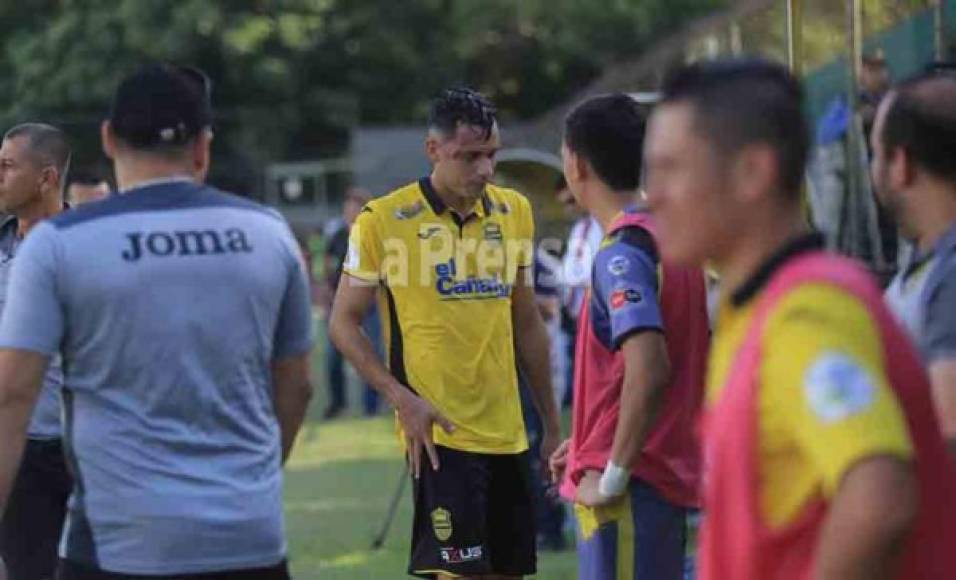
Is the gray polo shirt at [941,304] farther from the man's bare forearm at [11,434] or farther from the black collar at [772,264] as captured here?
the man's bare forearm at [11,434]

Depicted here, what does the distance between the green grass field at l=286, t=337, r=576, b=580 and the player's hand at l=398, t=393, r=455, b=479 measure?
3.83m

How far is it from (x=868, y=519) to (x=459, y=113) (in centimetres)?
499

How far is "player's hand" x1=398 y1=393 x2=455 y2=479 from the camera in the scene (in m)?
8.20

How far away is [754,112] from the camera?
3.79m

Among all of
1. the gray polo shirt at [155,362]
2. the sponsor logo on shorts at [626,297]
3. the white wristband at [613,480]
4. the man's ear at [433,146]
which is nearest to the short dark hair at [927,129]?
the gray polo shirt at [155,362]

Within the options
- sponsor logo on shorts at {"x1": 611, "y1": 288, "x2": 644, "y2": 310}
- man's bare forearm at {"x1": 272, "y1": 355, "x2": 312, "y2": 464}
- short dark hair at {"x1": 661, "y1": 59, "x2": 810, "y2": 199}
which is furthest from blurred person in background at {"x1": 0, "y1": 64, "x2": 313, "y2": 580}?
short dark hair at {"x1": 661, "y1": 59, "x2": 810, "y2": 199}

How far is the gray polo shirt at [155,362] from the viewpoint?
17.6 feet

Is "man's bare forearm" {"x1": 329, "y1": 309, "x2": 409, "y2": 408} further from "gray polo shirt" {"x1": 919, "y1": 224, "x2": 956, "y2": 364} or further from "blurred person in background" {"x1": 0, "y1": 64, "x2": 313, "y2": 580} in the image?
"gray polo shirt" {"x1": 919, "y1": 224, "x2": 956, "y2": 364}

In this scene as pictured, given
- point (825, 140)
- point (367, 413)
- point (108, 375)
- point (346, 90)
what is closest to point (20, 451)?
point (108, 375)

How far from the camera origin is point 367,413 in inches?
968

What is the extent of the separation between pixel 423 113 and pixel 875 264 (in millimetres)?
42872

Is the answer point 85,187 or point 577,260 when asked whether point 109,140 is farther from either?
point 577,260

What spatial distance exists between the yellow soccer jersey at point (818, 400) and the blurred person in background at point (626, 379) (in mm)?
A: 2647

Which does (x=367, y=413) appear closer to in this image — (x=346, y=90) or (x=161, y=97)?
(x=161, y=97)
